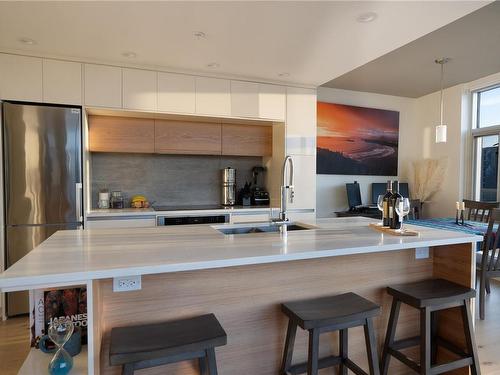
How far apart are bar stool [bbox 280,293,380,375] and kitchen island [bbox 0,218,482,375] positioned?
11 centimetres

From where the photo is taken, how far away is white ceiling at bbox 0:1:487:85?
7.12 ft

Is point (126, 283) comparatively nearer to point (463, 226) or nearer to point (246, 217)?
point (246, 217)

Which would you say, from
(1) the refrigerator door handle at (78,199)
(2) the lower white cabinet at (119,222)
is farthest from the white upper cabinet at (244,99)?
(1) the refrigerator door handle at (78,199)

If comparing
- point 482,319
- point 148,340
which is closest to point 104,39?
point 148,340

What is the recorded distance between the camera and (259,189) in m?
4.24

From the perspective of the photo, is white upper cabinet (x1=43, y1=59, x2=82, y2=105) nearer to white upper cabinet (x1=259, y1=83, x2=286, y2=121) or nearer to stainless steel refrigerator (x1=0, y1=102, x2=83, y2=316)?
stainless steel refrigerator (x1=0, y1=102, x2=83, y2=316)

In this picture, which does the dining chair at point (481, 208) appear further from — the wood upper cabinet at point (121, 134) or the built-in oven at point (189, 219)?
the wood upper cabinet at point (121, 134)

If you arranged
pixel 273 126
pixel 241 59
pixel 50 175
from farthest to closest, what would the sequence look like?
1. pixel 273 126
2. pixel 241 59
3. pixel 50 175

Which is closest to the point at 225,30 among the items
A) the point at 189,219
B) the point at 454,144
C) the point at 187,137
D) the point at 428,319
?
the point at 187,137

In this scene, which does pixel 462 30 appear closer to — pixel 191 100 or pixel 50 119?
pixel 191 100

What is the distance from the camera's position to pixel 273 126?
4109mm

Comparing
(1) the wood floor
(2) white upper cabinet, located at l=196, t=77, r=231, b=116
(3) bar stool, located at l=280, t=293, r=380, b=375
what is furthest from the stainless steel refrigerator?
(3) bar stool, located at l=280, t=293, r=380, b=375

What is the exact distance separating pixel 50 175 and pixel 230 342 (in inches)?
95.4

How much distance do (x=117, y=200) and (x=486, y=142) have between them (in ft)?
16.8
